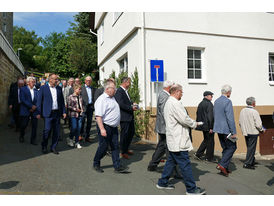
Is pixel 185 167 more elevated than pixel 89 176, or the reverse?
pixel 185 167

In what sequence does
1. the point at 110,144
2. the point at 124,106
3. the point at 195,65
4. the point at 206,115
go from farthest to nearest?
the point at 195,65 → the point at 206,115 → the point at 124,106 → the point at 110,144

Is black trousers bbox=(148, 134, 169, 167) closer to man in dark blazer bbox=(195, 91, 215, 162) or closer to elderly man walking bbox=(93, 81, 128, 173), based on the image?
elderly man walking bbox=(93, 81, 128, 173)

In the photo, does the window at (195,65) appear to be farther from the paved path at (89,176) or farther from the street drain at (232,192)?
the street drain at (232,192)

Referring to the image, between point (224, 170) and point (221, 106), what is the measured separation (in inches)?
58.6

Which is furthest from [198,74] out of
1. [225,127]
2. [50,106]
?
[50,106]

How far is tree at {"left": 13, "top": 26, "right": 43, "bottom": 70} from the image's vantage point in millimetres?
59969

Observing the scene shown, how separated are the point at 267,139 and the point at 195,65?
603cm

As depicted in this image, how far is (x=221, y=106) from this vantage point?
5570 mm

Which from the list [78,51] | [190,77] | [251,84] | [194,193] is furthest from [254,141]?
[78,51]

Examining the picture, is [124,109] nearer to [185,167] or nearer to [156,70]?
[185,167]

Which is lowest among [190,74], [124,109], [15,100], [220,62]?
[124,109]

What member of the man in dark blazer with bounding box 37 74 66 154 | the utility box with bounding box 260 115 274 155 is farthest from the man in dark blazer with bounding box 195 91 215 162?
the utility box with bounding box 260 115 274 155

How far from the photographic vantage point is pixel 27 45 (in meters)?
61.7

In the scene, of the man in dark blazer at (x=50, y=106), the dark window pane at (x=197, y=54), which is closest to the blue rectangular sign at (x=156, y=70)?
the dark window pane at (x=197, y=54)
